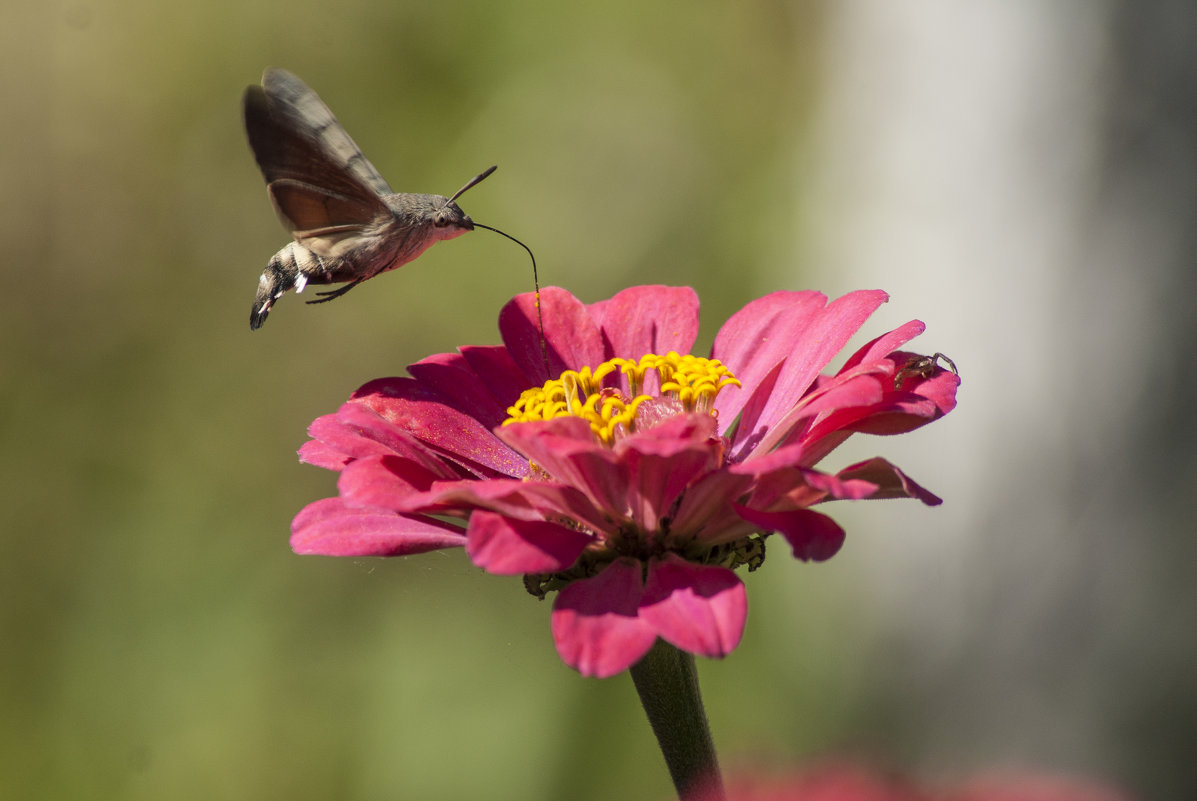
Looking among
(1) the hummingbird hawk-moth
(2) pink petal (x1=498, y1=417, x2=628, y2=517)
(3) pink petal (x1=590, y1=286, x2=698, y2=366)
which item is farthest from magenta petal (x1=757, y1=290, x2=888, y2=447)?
(1) the hummingbird hawk-moth

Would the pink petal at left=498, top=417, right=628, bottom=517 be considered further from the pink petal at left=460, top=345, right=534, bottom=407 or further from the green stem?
the pink petal at left=460, top=345, right=534, bottom=407

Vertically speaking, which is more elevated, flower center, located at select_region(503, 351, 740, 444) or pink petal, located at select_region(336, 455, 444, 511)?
flower center, located at select_region(503, 351, 740, 444)

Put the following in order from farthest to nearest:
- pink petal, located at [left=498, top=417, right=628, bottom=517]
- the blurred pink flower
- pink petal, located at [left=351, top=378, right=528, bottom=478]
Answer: pink petal, located at [left=351, top=378, right=528, bottom=478]
pink petal, located at [left=498, top=417, right=628, bottom=517]
the blurred pink flower

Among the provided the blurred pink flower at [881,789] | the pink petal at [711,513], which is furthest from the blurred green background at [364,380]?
the blurred pink flower at [881,789]

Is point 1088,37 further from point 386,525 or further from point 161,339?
point 161,339

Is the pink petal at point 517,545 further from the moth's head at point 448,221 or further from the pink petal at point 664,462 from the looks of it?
the moth's head at point 448,221

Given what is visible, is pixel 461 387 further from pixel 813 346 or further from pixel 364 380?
pixel 364 380

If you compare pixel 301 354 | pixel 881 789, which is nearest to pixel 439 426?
pixel 881 789
